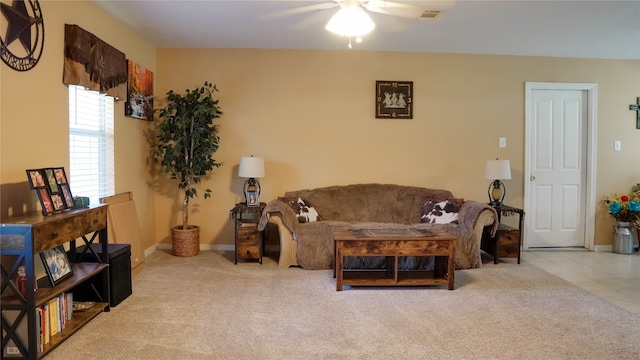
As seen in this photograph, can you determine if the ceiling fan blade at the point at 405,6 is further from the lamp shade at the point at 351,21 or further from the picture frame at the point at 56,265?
the picture frame at the point at 56,265

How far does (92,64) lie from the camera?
10.7 ft

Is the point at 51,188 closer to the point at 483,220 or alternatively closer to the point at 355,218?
the point at 355,218

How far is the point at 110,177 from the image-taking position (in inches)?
149

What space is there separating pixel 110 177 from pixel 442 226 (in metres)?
3.23

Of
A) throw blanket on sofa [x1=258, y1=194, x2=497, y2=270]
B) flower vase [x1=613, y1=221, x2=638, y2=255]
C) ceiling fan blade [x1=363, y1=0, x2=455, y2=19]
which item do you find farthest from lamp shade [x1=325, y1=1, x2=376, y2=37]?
flower vase [x1=613, y1=221, x2=638, y2=255]

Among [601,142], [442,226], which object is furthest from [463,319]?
[601,142]

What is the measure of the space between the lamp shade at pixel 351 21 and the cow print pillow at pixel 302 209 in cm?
195

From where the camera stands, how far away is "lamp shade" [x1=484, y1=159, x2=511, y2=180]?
14.9 feet

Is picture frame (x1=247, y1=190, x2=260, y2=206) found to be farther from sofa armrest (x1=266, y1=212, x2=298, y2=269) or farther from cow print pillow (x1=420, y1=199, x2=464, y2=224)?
cow print pillow (x1=420, y1=199, x2=464, y2=224)

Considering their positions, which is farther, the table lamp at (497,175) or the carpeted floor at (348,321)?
the table lamp at (497,175)

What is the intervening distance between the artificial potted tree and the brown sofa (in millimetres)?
970

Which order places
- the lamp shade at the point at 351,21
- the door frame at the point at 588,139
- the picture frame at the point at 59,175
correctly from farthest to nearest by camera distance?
the door frame at the point at 588,139 < the lamp shade at the point at 351,21 < the picture frame at the point at 59,175

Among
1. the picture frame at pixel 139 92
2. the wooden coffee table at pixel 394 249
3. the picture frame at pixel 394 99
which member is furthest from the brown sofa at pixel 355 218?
the picture frame at pixel 139 92

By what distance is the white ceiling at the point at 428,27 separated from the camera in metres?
3.40
